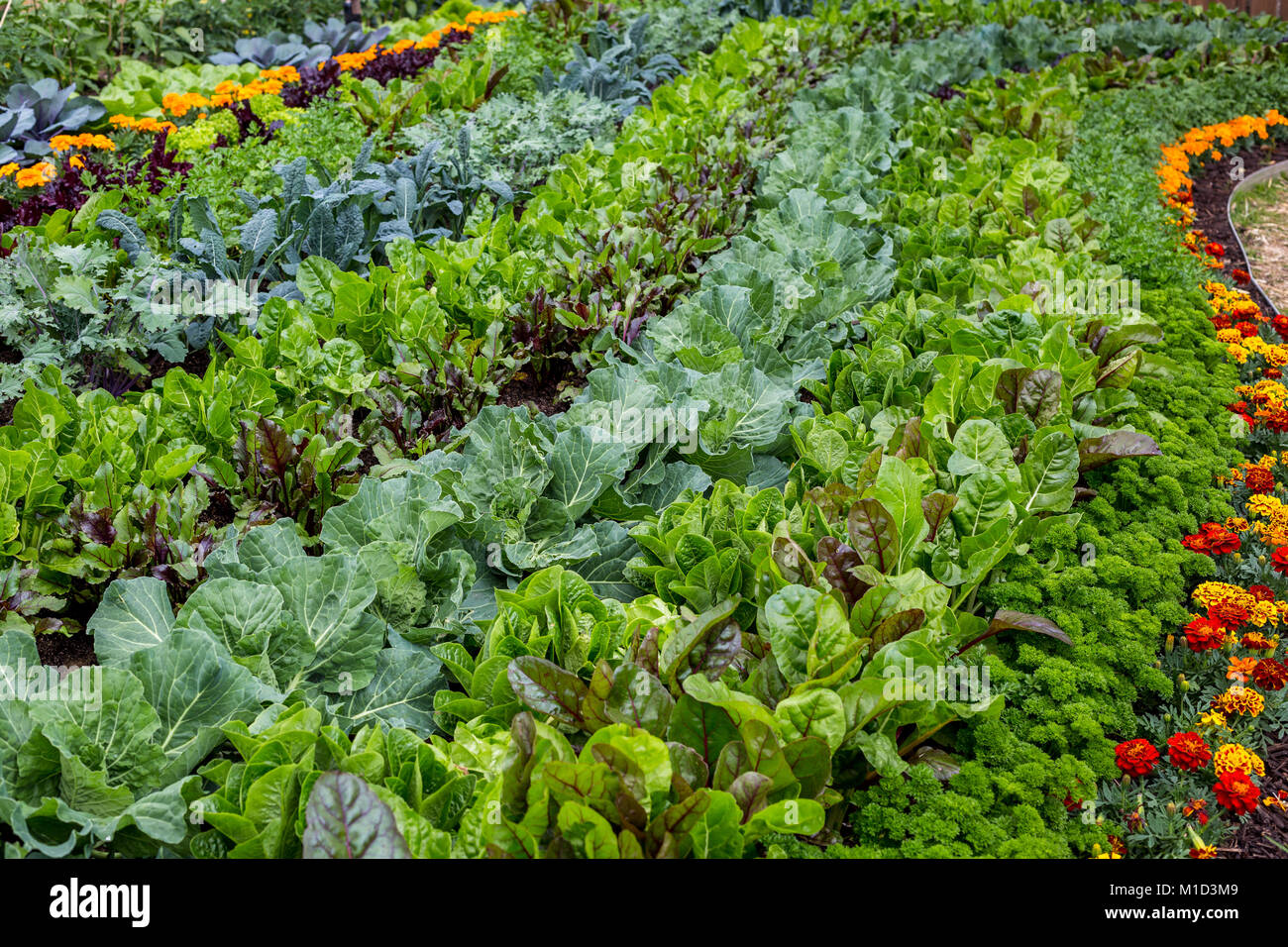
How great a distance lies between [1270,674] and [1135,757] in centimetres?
70

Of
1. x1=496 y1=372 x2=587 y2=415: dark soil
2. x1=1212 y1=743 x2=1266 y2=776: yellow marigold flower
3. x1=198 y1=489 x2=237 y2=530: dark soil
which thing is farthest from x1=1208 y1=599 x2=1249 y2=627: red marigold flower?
x1=198 y1=489 x2=237 y2=530: dark soil

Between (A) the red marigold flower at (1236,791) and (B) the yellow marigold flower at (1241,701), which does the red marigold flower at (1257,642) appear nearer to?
(B) the yellow marigold flower at (1241,701)

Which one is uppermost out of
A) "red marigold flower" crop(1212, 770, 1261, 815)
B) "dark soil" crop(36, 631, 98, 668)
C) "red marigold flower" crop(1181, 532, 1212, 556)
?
"red marigold flower" crop(1181, 532, 1212, 556)

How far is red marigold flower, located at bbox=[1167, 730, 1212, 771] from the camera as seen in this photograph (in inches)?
104

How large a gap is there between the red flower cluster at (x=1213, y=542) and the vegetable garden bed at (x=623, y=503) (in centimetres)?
3

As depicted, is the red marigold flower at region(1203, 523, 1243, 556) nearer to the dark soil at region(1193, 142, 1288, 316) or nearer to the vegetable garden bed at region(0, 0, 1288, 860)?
the vegetable garden bed at region(0, 0, 1288, 860)

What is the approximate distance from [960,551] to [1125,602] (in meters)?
0.52

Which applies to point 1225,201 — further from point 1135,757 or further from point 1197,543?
point 1135,757

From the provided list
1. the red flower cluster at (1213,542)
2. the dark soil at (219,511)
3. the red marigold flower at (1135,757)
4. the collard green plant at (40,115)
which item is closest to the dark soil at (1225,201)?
the red flower cluster at (1213,542)

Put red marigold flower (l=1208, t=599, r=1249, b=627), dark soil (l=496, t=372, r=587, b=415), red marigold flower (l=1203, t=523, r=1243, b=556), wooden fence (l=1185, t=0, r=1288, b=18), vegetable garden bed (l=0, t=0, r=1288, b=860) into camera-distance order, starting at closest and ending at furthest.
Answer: vegetable garden bed (l=0, t=0, r=1288, b=860) → red marigold flower (l=1208, t=599, r=1249, b=627) → red marigold flower (l=1203, t=523, r=1243, b=556) → dark soil (l=496, t=372, r=587, b=415) → wooden fence (l=1185, t=0, r=1288, b=18)

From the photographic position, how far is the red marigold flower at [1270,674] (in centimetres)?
292

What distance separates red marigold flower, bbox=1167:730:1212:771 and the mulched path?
0.21 m
